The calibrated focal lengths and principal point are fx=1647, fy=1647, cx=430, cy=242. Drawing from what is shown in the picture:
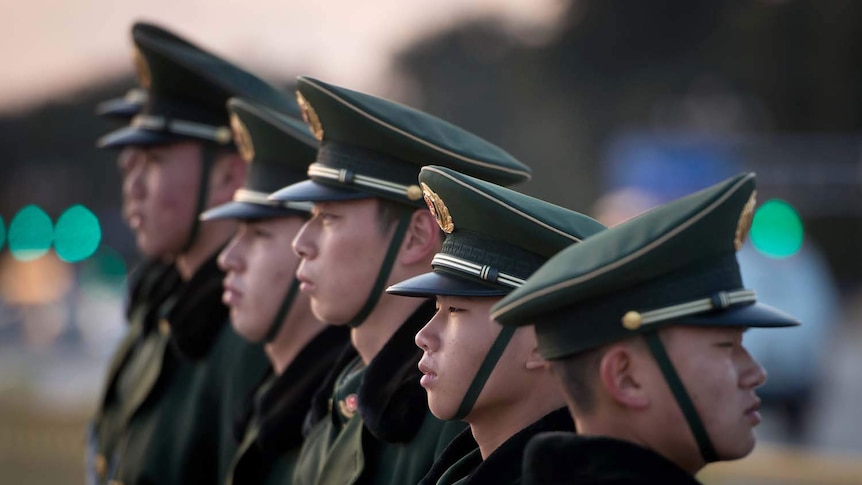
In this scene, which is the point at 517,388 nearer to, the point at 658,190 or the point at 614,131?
the point at 658,190

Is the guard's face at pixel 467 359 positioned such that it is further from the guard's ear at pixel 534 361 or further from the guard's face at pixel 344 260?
the guard's face at pixel 344 260

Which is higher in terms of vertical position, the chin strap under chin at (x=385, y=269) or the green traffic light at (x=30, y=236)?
the green traffic light at (x=30, y=236)

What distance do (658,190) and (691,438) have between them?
83.8 feet

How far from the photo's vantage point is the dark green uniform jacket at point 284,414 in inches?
219

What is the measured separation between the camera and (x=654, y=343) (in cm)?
A: 327

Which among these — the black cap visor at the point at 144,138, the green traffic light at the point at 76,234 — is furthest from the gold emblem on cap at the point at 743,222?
the green traffic light at the point at 76,234

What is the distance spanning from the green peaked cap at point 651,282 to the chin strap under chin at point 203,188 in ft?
11.7

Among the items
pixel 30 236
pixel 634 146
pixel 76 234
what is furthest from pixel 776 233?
pixel 76 234

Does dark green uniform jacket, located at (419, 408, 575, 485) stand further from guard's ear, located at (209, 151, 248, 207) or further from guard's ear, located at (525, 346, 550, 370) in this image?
guard's ear, located at (209, 151, 248, 207)

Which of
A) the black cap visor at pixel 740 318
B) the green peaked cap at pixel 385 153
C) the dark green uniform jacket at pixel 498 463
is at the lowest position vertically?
the dark green uniform jacket at pixel 498 463

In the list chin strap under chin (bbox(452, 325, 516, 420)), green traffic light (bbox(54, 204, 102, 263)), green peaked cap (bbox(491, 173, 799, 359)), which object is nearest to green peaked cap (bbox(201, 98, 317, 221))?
chin strap under chin (bbox(452, 325, 516, 420))

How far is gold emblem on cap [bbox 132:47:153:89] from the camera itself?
7.11 m

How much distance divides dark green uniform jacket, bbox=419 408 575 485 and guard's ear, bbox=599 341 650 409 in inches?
20.2

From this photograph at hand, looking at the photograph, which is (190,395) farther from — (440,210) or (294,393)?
(440,210)
